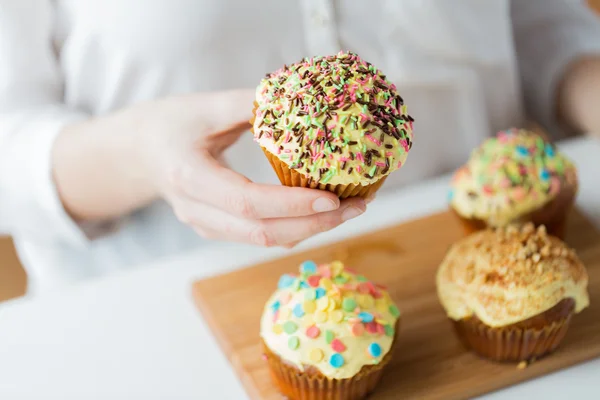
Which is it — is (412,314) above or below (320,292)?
below

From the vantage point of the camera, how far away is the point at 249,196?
41.2 inches

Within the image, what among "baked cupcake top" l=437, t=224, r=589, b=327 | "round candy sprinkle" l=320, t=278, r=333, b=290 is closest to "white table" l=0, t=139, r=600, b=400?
"baked cupcake top" l=437, t=224, r=589, b=327

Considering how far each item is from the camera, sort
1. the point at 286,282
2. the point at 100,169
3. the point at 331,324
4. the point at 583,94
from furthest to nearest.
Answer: the point at 583,94 < the point at 100,169 < the point at 286,282 < the point at 331,324

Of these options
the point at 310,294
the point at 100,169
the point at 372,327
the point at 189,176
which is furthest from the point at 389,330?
the point at 100,169

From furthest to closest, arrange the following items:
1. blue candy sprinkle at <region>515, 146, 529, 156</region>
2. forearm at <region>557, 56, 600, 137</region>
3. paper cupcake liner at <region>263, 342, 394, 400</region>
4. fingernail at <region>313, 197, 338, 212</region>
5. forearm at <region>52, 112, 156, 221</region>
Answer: forearm at <region>557, 56, 600, 137</region> < blue candy sprinkle at <region>515, 146, 529, 156</region> < forearm at <region>52, 112, 156, 221</region> < paper cupcake liner at <region>263, 342, 394, 400</region> < fingernail at <region>313, 197, 338, 212</region>

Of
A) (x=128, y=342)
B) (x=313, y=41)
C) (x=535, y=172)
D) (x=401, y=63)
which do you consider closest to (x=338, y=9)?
(x=313, y=41)

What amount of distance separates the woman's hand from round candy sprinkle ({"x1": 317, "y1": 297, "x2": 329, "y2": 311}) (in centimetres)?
11

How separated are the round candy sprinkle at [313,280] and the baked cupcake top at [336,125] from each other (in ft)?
0.70

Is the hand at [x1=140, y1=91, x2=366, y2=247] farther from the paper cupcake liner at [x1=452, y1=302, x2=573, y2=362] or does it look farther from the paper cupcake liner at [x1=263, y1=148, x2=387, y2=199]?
the paper cupcake liner at [x1=452, y1=302, x2=573, y2=362]

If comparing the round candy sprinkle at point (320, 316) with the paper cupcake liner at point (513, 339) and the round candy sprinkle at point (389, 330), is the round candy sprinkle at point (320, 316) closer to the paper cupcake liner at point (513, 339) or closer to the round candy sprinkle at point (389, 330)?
the round candy sprinkle at point (389, 330)

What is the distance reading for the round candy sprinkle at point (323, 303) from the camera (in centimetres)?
115

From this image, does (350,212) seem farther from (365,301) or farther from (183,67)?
(183,67)

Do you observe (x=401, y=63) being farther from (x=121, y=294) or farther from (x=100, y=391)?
(x=100, y=391)

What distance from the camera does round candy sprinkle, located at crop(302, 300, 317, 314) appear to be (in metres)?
1.15
